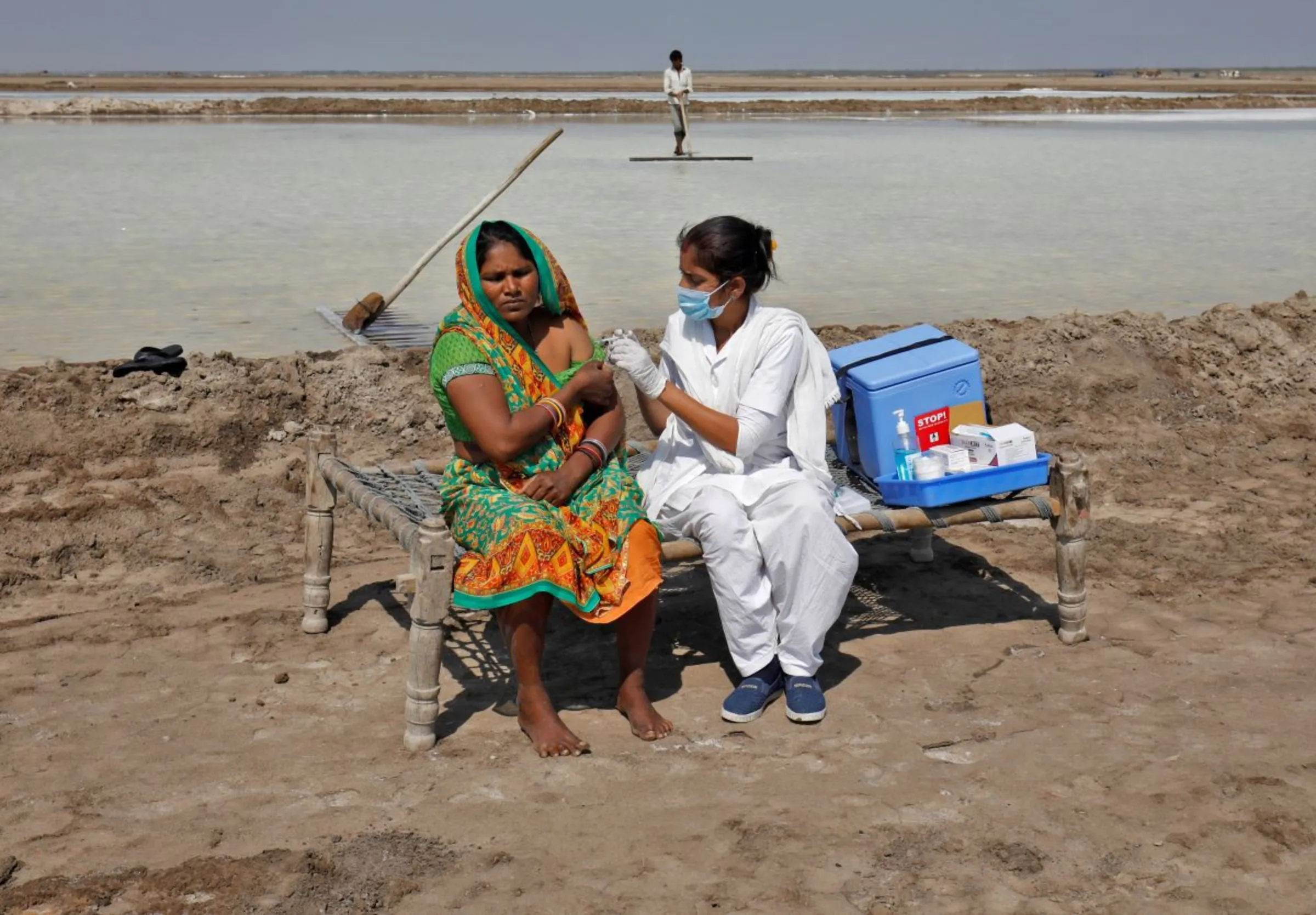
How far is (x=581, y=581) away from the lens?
3871 millimetres

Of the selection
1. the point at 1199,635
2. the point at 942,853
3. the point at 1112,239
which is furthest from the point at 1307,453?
the point at 1112,239

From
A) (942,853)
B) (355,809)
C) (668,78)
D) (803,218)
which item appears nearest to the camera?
(942,853)

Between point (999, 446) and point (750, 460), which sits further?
point (999, 446)

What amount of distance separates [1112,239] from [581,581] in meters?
9.83

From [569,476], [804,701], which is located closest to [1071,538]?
[804,701]

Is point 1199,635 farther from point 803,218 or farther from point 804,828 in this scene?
point 803,218

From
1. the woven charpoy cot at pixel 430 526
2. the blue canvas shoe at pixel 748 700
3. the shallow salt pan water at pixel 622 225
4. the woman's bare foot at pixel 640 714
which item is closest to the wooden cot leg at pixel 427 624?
the woven charpoy cot at pixel 430 526

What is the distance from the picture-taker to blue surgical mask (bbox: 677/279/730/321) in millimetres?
4184

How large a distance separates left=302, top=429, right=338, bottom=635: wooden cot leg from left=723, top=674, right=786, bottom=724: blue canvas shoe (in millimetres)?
1454

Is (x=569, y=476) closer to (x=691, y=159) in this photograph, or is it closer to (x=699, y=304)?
(x=699, y=304)

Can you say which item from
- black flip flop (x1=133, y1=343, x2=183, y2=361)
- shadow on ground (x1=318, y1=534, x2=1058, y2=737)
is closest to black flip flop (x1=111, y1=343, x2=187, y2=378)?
black flip flop (x1=133, y1=343, x2=183, y2=361)

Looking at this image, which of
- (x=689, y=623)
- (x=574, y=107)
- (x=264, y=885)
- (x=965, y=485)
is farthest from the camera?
(x=574, y=107)

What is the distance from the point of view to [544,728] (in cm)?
379

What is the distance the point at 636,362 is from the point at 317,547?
1417 mm
